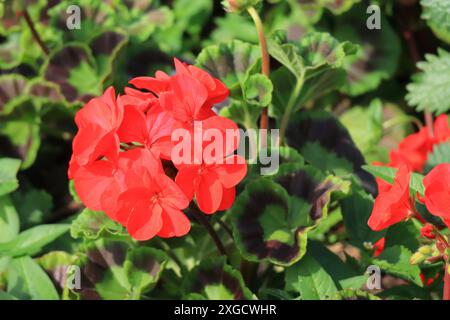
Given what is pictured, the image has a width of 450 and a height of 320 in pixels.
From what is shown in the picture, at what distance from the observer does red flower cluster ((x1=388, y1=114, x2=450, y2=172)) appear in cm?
201

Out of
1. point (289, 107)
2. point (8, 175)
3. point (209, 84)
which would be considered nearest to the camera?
point (209, 84)

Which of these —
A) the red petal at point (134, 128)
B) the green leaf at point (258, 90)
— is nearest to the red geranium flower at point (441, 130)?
the green leaf at point (258, 90)

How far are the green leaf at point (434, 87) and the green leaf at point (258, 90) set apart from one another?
50 centimetres

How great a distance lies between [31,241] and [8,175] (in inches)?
6.8

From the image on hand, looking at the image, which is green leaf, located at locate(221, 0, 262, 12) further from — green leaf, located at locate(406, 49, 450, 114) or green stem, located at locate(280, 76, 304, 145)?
green leaf, located at locate(406, 49, 450, 114)

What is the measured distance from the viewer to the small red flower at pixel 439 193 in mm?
1390

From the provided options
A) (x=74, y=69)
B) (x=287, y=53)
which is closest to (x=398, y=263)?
(x=287, y=53)

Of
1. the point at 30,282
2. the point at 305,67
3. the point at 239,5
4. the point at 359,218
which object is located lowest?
the point at 30,282

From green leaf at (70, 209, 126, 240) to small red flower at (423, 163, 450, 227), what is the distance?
2.01 ft

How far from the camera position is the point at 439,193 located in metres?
1.41

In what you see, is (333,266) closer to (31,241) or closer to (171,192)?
(171,192)

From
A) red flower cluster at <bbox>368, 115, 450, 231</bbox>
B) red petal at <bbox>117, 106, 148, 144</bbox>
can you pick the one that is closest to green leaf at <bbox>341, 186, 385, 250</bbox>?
red flower cluster at <bbox>368, 115, 450, 231</bbox>

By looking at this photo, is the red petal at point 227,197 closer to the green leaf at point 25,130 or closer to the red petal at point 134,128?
the red petal at point 134,128

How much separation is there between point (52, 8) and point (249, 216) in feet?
3.55
